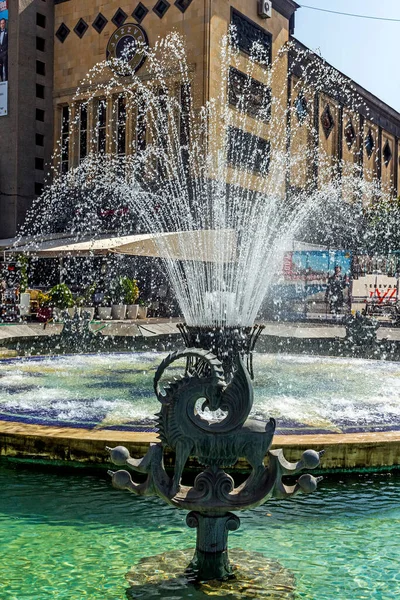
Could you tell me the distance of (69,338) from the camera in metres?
13.5

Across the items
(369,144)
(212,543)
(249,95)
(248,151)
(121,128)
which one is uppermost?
(369,144)

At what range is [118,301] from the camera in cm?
2322

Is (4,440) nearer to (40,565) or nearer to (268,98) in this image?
(40,565)

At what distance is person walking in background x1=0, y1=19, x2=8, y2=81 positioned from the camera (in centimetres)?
3591

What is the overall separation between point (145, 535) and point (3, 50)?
36.6m

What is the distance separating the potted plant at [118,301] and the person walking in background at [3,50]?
1790 cm

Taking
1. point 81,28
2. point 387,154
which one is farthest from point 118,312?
point 387,154

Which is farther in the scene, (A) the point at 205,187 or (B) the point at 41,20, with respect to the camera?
(B) the point at 41,20

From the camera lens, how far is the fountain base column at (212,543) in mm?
3211

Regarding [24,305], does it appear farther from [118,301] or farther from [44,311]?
[118,301]

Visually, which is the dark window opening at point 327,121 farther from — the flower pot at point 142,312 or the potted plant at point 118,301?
the flower pot at point 142,312

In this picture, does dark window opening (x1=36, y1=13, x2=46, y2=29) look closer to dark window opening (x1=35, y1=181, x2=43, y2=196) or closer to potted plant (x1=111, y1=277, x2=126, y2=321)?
dark window opening (x1=35, y1=181, x2=43, y2=196)

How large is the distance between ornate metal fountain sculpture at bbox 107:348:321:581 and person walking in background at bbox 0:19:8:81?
36.4m

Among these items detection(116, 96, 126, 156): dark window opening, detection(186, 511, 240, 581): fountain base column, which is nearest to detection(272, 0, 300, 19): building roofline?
detection(116, 96, 126, 156): dark window opening
